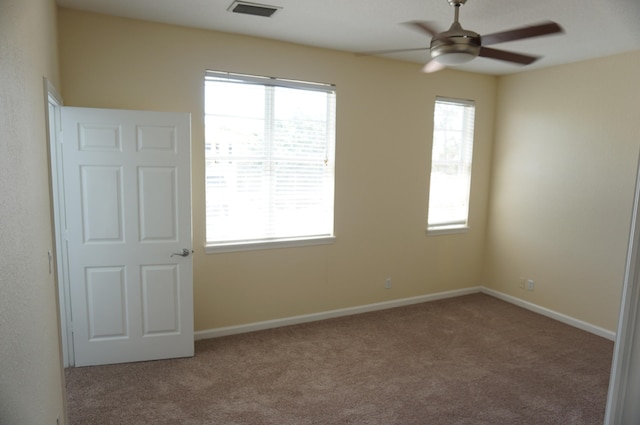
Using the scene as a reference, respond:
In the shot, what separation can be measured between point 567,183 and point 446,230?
1400 millimetres

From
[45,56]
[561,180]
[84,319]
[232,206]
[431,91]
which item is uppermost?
[431,91]

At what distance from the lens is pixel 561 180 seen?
4.48 metres

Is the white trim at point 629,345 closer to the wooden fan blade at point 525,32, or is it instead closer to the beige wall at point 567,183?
the wooden fan blade at point 525,32

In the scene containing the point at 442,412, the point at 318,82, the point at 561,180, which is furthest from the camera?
the point at 561,180

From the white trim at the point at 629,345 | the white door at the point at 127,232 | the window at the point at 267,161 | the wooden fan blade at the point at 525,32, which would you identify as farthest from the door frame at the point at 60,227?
the white trim at the point at 629,345

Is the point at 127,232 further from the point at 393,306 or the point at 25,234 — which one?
the point at 393,306

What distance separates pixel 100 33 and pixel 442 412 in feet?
12.6

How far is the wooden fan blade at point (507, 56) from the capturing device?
270cm

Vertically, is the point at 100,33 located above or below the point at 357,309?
above

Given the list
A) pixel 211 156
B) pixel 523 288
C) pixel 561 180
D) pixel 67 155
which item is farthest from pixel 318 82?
pixel 523 288

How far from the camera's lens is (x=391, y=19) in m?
3.20

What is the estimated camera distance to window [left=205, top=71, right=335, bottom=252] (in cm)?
377

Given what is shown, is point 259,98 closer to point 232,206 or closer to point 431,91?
point 232,206

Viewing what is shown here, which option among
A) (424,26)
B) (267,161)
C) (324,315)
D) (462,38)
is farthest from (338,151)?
(462,38)
